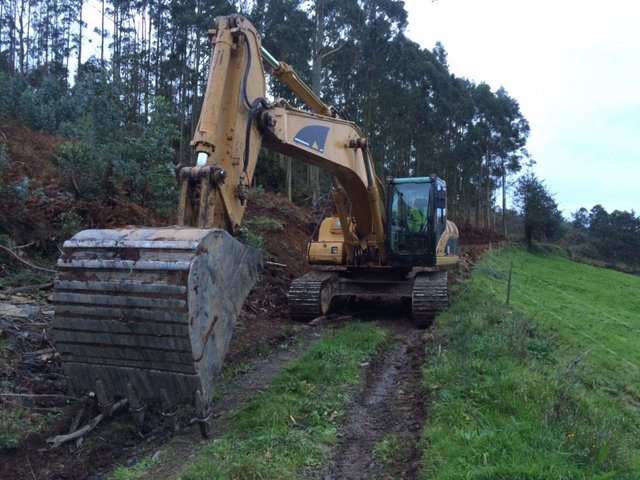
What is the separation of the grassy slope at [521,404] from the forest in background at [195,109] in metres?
4.70

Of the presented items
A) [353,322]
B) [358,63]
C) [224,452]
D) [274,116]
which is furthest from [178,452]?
[358,63]

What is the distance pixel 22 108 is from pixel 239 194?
44.8 feet

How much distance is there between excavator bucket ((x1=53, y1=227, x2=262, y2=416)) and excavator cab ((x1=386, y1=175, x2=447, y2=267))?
705cm

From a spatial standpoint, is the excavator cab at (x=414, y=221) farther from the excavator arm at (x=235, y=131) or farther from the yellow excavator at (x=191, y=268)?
the excavator arm at (x=235, y=131)

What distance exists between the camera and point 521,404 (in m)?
5.63

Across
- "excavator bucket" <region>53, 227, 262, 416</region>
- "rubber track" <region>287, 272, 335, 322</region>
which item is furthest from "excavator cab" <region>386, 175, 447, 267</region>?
"excavator bucket" <region>53, 227, 262, 416</region>

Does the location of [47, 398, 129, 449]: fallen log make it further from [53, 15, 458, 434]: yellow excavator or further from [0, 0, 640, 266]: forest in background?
[0, 0, 640, 266]: forest in background

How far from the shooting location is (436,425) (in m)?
5.30

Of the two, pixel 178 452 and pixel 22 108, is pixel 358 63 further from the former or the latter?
pixel 178 452

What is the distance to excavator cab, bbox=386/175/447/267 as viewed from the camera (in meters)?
11.5

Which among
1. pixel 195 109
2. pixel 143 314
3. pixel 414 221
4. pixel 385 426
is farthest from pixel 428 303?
pixel 195 109

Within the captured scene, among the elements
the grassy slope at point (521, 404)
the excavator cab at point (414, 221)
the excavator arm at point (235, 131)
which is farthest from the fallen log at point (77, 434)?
the excavator cab at point (414, 221)

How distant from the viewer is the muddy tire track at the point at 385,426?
15.4 feet

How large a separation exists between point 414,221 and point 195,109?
2286cm
